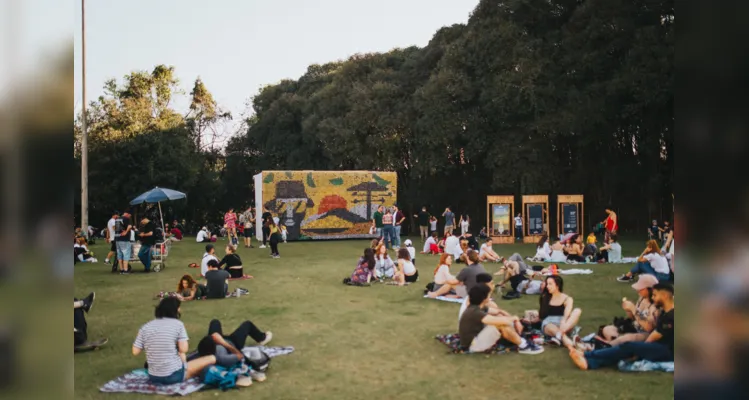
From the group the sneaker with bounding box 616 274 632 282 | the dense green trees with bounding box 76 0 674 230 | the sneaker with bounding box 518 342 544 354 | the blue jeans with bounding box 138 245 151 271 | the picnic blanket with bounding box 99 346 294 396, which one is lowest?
Answer: the picnic blanket with bounding box 99 346 294 396

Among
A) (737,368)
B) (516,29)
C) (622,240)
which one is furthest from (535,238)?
(737,368)

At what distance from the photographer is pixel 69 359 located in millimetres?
1182

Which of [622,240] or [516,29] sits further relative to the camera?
[516,29]

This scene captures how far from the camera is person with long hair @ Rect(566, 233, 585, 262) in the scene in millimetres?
16719

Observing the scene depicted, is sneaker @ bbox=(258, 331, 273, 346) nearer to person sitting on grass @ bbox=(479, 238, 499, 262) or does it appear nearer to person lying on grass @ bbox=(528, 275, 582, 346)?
person lying on grass @ bbox=(528, 275, 582, 346)

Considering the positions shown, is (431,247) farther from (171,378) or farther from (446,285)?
(171,378)

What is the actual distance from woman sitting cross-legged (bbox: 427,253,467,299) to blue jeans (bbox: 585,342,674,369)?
4.13 meters

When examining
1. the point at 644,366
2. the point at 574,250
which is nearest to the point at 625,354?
the point at 644,366

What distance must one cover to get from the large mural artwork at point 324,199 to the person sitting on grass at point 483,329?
1956cm

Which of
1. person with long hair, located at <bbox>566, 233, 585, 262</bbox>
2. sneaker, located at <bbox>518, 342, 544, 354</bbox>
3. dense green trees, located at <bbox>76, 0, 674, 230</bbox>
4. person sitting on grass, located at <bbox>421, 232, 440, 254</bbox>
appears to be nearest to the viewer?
sneaker, located at <bbox>518, 342, 544, 354</bbox>

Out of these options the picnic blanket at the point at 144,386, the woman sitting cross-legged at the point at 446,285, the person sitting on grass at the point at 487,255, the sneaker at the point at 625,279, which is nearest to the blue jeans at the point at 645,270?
the sneaker at the point at 625,279

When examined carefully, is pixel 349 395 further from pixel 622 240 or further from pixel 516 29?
pixel 516 29

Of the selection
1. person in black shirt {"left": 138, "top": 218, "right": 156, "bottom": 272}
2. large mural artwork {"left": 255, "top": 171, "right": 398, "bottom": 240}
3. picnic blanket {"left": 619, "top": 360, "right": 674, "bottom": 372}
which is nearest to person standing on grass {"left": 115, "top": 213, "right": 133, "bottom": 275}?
person in black shirt {"left": 138, "top": 218, "right": 156, "bottom": 272}

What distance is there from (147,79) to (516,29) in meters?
22.0
